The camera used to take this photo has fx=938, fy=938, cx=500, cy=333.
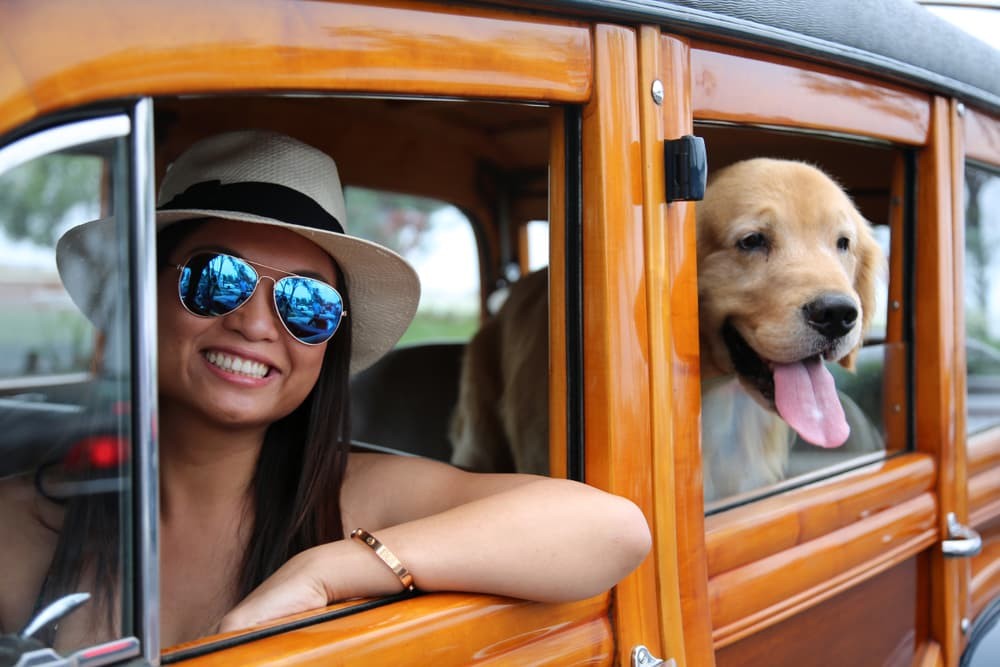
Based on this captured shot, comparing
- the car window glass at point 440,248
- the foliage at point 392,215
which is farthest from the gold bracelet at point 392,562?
the car window glass at point 440,248

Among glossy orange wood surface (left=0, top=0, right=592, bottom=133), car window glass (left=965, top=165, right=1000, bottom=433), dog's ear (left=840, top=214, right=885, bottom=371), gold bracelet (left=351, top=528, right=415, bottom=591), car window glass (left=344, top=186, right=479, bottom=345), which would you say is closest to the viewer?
glossy orange wood surface (left=0, top=0, right=592, bottom=133)

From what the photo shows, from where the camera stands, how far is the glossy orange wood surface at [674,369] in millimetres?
1391

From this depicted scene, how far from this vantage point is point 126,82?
2.90 feet

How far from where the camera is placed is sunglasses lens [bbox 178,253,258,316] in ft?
4.25

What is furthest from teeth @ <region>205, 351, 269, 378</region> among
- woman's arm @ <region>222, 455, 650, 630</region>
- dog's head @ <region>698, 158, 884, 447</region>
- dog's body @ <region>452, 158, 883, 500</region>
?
dog's head @ <region>698, 158, 884, 447</region>

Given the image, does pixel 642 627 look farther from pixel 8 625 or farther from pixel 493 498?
pixel 8 625

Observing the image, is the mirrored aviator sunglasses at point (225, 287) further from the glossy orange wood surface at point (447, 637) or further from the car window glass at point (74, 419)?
the glossy orange wood surface at point (447, 637)

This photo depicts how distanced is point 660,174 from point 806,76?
429 millimetres

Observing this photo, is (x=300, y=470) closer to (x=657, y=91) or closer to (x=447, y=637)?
(x=447, y=637)

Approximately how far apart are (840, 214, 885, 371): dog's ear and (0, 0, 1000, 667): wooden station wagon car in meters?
0.03

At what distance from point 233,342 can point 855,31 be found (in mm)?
1198

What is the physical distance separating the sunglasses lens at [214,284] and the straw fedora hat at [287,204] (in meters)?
0.08

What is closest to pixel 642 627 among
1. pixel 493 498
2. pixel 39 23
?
pixel 493 498

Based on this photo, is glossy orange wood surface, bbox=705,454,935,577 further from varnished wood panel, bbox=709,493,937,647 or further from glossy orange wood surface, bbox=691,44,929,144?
glossy orange wood surface, bbox=691,44,929,144
